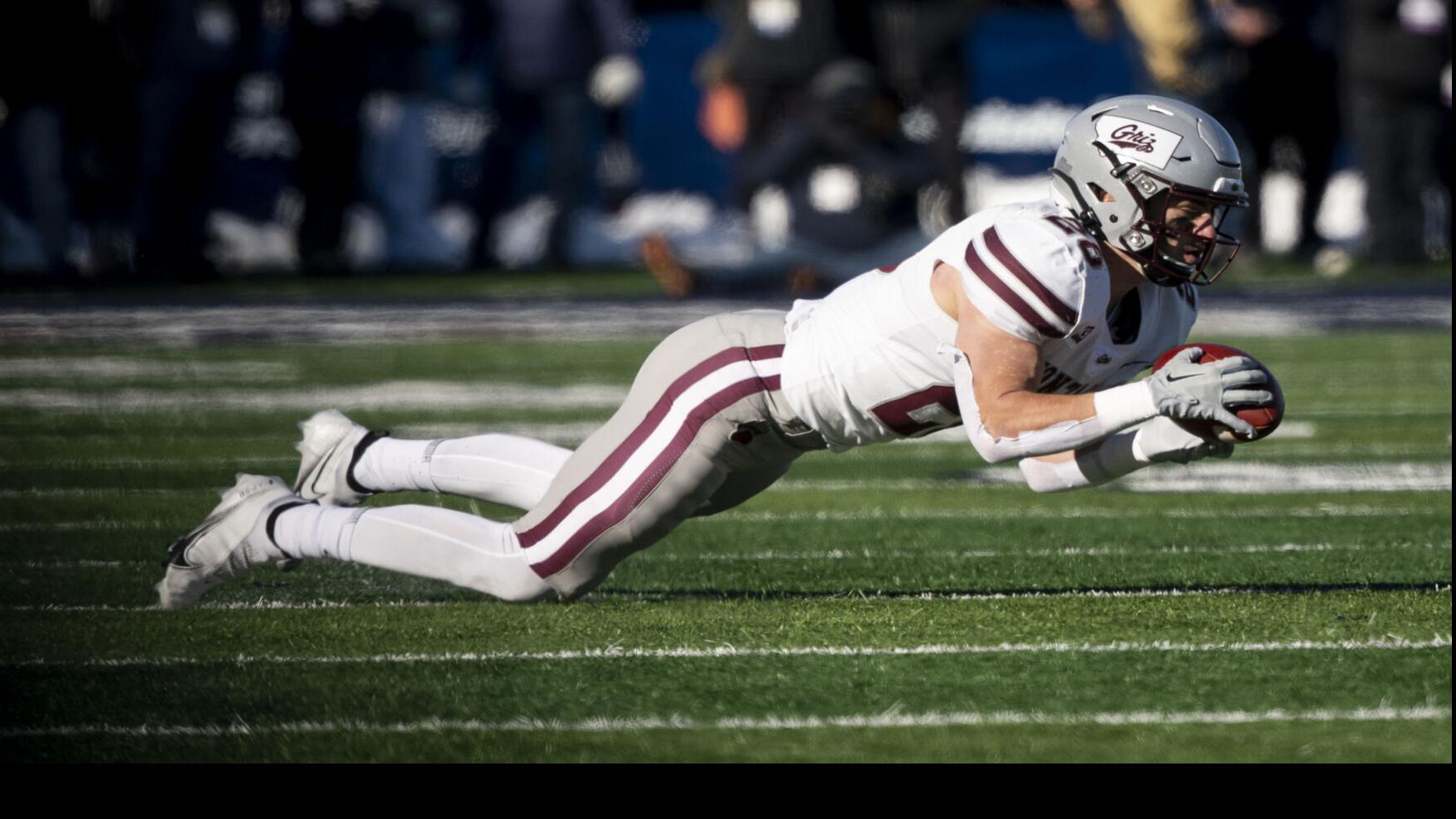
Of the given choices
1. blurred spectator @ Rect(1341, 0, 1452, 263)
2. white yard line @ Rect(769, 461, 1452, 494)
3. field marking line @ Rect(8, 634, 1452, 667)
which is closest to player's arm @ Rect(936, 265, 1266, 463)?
field marking line @ Rect(8, 634, 1452, 667)

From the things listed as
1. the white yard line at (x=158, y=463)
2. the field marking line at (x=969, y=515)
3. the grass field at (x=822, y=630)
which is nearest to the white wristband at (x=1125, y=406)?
the grass field at (x=822, y=630)

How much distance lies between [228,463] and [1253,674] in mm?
3681

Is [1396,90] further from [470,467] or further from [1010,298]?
[1010,298]

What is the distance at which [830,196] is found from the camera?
43.1 feet

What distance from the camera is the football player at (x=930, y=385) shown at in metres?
3.70

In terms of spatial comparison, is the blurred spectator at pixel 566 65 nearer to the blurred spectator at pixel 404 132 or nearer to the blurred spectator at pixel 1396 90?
the blurred spectator at pixel 404 132

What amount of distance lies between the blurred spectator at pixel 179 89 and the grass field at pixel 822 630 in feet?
19.0

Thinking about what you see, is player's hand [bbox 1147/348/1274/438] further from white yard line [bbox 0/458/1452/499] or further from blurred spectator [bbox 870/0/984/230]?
blurred spectator [bbox 870/0/984/230]

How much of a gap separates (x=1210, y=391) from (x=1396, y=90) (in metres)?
9.46

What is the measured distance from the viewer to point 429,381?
8.63 m

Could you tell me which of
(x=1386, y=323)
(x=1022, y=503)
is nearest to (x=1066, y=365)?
(x=1022, y=503)

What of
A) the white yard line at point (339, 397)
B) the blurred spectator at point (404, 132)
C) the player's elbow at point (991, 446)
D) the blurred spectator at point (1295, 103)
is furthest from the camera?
the blurred spectator at point (1295, 103)

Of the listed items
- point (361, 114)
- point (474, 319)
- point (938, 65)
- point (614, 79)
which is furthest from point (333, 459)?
point (361, 114)

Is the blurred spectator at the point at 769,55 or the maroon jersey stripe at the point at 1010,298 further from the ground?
the maroon jersey stripe at the point at 1010,298
